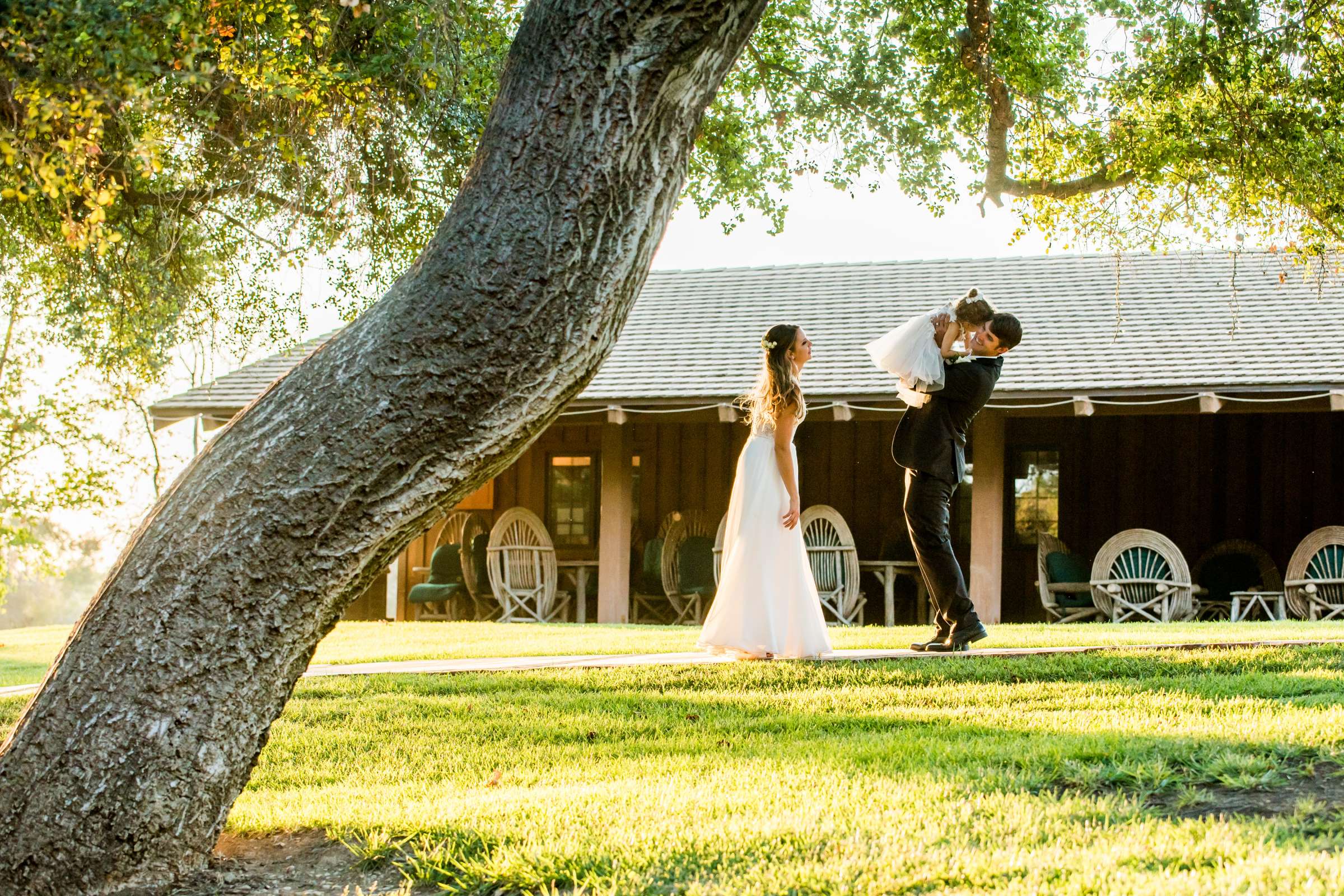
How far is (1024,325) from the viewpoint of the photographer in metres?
16.4

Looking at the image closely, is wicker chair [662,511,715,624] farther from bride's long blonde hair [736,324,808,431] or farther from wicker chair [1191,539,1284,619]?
bride's long blonde hair [736,324,808,431]

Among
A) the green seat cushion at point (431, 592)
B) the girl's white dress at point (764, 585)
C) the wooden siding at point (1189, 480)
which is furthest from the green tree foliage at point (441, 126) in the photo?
the wooden siding at point (1189, 480)

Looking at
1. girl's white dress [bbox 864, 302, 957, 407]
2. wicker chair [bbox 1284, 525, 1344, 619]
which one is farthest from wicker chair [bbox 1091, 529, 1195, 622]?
girl's white dress [bbox 864, 302, 957, 407]

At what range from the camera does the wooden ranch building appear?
14.1m

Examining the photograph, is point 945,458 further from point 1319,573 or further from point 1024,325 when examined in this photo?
point 1024,325

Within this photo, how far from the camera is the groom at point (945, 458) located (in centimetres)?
752

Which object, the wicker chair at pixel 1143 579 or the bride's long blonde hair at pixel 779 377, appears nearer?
the bride's long blonde hair at pixel 779 377

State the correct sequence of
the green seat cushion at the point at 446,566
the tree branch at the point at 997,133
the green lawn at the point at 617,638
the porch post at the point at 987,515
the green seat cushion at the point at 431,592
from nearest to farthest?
the green lawn at the point at 617,638 < the tree branch at the point at 997,133 < the porch post at the point at 987,515 < the green seat cushion at the point at 431,592 < the green seat cushion at the point at 446,566

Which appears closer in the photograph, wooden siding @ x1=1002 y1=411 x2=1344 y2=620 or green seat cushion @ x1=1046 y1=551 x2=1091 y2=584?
green seat cushion @ x1=1046 y1=551 x2=1091 y2=584

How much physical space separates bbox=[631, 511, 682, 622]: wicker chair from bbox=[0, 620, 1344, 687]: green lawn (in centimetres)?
335

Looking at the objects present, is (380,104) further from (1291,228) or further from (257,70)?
(1291,228)

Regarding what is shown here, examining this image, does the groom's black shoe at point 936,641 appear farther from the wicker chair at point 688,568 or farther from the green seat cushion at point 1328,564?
the green seat cushion at point 1328,564

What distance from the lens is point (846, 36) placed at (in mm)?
10555

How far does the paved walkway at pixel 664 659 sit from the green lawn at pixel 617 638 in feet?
0.82
